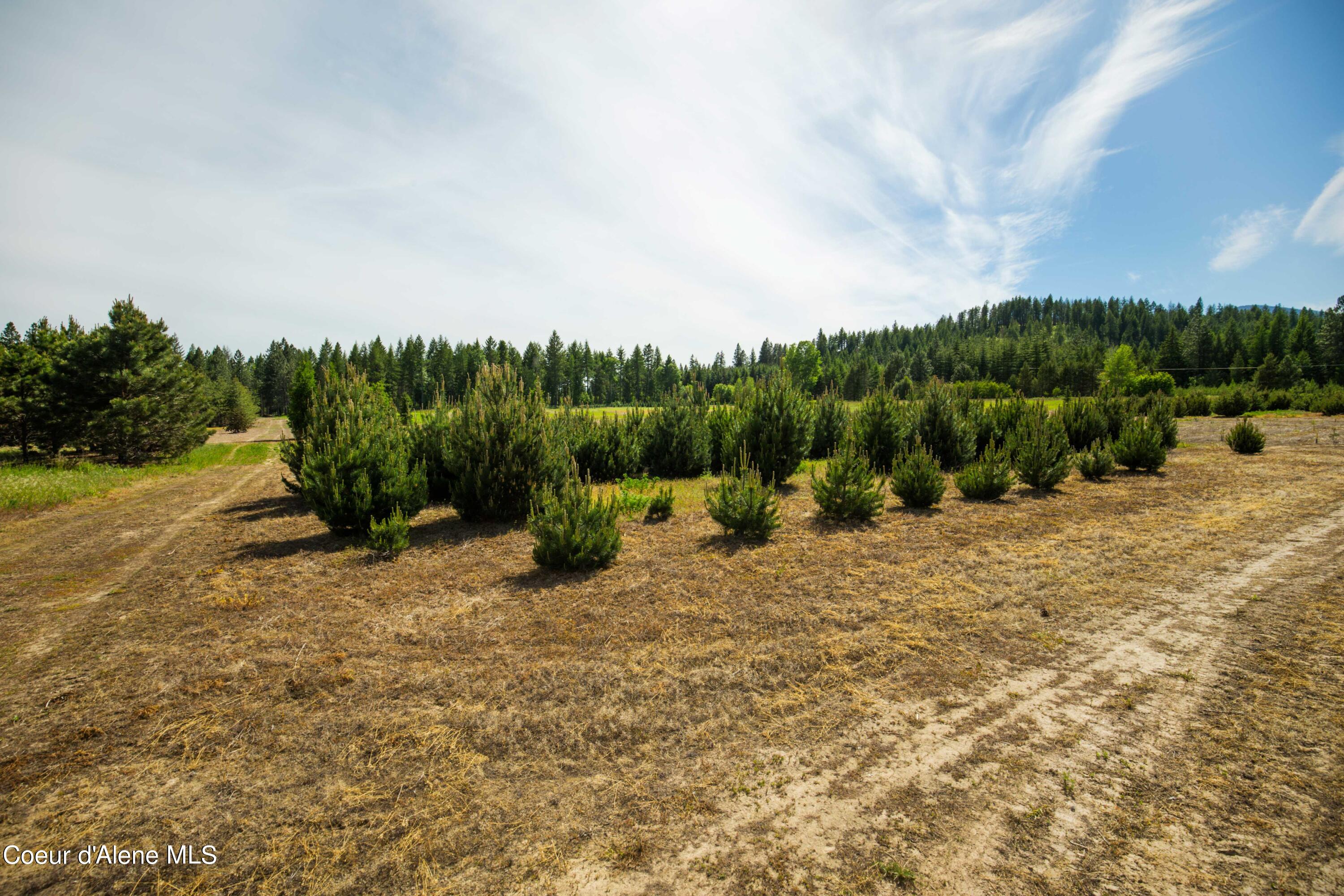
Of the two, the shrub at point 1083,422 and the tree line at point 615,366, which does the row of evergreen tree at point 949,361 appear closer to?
the tree line at point 615,366

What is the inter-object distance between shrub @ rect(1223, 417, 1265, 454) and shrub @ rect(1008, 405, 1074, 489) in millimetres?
10668

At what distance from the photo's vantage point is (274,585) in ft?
21.6

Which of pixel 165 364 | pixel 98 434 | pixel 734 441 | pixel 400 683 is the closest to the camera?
pixel 400 683

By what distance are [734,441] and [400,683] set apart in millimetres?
9508

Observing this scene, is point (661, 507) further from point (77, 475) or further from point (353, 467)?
point (77, 475)

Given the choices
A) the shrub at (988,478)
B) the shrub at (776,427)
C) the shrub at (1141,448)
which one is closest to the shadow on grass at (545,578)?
the shrub at (776,427)

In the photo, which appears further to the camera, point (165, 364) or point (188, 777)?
point (165, 364)

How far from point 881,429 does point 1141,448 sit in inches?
296

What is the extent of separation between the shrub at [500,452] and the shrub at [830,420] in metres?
10.00

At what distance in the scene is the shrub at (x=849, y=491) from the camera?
9.40 meters

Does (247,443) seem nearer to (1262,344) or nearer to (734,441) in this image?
(734,441)

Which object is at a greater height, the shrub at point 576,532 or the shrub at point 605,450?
the shrub at point 605,450

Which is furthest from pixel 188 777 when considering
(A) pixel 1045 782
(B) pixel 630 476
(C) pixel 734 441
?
(B) pixel 630 476

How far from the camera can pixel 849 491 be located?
941 cm
